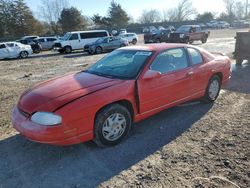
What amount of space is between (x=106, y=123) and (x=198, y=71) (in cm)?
244

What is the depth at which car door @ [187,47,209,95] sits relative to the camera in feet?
17.8

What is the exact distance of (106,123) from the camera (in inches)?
162

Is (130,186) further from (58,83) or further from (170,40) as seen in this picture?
(170,40)

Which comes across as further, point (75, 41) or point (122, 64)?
point (75, 41)

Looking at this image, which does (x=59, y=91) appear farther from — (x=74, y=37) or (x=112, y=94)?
(x=74, y=37)

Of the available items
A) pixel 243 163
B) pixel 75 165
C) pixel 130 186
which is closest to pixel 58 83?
pixel 75 165

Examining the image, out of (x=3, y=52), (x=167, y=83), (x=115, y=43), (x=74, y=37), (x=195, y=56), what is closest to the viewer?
(x=167, y=83)

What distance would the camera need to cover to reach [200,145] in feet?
13.9

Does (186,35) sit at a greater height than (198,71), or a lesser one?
lesser

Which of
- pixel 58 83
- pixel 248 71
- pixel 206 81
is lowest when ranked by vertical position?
pixel 248 71

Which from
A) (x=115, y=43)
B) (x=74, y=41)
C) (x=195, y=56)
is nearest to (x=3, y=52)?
(x=74, y=41)

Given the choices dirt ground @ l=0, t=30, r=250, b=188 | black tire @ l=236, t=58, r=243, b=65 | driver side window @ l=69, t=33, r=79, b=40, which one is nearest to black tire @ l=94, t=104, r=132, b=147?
dirt ground @ l=0, t=30, r=250, b=188

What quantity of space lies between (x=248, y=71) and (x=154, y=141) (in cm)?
718

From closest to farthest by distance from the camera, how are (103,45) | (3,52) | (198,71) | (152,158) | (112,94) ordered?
(152,158)
(112,94)
(198,71)
(3,52)
(103,45)
